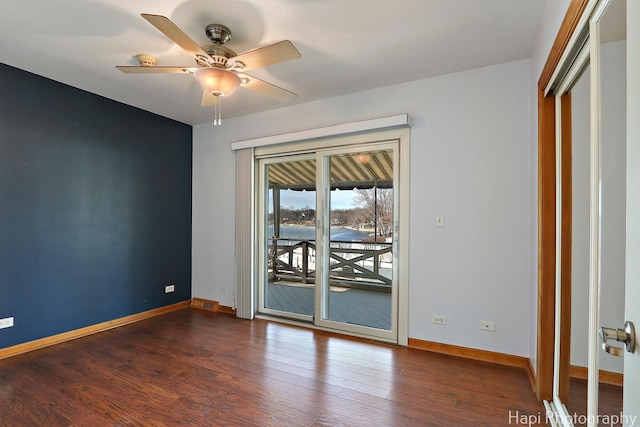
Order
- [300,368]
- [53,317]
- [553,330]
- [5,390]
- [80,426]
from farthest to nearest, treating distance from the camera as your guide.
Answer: [53,317] < [300,368] < [5,390] < [553,330] < [80,426]

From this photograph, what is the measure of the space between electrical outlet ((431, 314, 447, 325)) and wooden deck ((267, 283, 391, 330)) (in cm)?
68

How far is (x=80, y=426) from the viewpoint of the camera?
1.87m

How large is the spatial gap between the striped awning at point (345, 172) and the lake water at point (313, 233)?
49 cm

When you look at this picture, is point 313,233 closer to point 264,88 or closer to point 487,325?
point 264,88

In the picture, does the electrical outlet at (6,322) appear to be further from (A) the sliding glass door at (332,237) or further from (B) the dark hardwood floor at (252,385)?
(A) the sliding glass door at (332,237)

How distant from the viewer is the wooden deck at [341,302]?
3.70 metres

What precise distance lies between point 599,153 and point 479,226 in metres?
1.53

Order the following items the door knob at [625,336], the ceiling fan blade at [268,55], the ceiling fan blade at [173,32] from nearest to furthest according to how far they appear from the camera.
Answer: the door knob at [625,336], the ceiling fan blade at [173,32], the ceiling fan blade at [268,55]

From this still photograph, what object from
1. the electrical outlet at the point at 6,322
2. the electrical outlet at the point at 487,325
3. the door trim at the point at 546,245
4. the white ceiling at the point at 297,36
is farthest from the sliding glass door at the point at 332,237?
the electrical outlet at the point at 6,322

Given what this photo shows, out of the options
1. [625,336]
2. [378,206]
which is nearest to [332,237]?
[378,206]

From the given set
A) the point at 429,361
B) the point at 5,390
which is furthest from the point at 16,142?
the point at 429,361

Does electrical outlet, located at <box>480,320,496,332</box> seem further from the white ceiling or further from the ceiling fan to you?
the ceiling fan

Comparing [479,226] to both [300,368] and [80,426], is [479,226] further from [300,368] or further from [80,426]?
[80,426]

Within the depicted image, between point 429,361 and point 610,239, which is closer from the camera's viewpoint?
Answer: point 610,239
